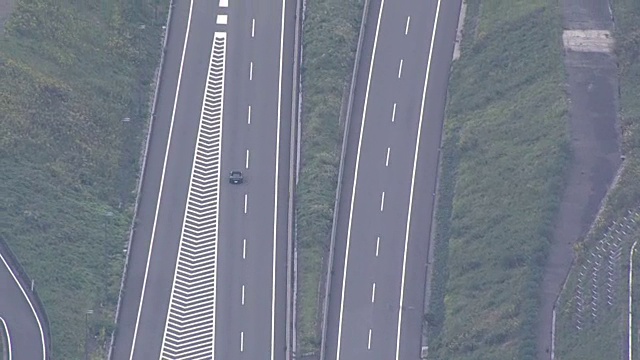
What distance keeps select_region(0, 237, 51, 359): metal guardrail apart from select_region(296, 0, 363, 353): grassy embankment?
59.2 ft

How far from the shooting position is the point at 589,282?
120312 millimetres

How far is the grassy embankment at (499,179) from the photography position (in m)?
122

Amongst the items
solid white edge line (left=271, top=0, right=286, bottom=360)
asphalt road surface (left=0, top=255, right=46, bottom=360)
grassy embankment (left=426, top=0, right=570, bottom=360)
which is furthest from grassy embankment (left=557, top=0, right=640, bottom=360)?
asphalt road surface (left=0, top=255, right=46, bottom=360)

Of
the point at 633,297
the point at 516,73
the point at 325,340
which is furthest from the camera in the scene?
the point at 516,73

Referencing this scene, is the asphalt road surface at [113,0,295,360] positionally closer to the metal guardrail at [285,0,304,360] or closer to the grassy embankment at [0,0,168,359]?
the metal guardrail at [285,0,304,360]

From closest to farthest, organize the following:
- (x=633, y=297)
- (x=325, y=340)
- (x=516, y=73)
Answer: (x=633, y=297) < (x=325, y=340) < (x=516, y=73)

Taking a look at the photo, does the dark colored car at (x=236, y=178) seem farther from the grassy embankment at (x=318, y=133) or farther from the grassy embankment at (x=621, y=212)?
the grassy embankment at (x=621, y=212)

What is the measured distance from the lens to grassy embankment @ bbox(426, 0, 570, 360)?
122m

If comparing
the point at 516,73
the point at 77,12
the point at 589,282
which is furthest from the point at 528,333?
the point at 77,12

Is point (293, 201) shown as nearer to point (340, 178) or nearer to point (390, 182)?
point (340, 178)

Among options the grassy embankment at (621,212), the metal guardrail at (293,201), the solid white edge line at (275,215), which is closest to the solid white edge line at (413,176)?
the metal guardrail at (293,201)

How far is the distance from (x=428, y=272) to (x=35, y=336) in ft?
96.5

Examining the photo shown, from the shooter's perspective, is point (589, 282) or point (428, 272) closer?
point (589, 282)

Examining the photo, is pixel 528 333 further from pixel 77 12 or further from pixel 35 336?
pixel 77 12
